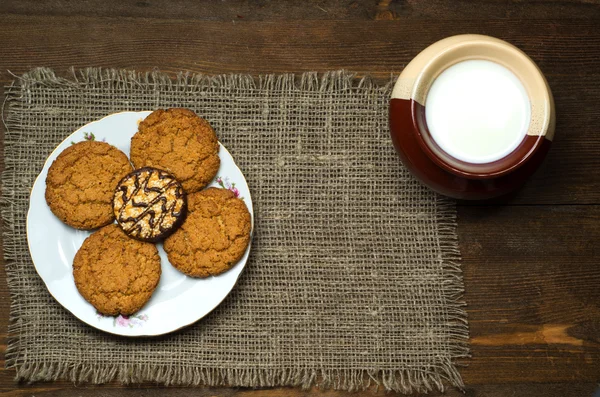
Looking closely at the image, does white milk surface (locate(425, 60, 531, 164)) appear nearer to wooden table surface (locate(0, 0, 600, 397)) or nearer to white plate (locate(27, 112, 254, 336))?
wooden table surface (locate(0, 0, 600, 397))

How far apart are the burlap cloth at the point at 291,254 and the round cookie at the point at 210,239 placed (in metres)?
0.11

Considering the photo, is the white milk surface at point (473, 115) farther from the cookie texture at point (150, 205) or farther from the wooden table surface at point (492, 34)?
the cookie texture at point (150, 205)

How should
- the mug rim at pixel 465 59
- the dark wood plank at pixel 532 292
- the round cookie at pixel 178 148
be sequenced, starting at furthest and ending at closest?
1. the dark wood plank at pixel 532 292
2. the round cookie at pixel 178 148
3. the mug rim at pixel 465 59

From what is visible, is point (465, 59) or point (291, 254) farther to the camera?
point (291, 254)

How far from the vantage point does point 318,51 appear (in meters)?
1.21

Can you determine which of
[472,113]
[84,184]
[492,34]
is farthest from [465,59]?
[84,184]

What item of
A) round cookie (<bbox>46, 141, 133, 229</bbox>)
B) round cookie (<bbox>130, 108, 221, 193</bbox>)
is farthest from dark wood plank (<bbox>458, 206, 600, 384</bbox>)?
round cookie (<bbox>46, 141, 133, 229</bbox>)

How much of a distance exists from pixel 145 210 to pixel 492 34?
774 millimetres

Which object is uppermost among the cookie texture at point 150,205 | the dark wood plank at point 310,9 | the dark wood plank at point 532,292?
the dark wood plank at point 310,9

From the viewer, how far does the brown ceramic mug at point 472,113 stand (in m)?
0.98

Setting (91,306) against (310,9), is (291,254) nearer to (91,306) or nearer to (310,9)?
(91,306)

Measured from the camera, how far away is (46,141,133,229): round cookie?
1.06m

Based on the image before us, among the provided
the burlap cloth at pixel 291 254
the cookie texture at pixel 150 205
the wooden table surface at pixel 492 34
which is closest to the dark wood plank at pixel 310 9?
the wooden table surface at pixel 492 34

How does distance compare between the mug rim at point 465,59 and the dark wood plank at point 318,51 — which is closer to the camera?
the mug rim at point 465,59
